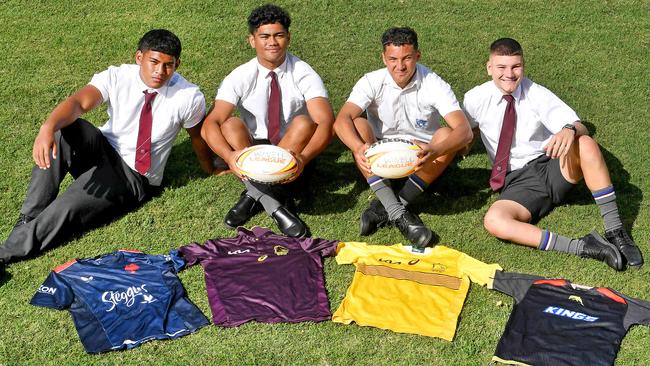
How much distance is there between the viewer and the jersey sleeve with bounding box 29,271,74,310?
18.0 ft

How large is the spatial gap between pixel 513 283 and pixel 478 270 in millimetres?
271

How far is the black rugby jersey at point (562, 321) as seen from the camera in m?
5.03

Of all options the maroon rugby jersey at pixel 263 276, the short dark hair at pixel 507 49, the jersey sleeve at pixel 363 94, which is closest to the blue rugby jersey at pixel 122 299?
the maroon rugby jersey at pixel 263 276

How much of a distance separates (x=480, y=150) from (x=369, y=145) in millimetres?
1770

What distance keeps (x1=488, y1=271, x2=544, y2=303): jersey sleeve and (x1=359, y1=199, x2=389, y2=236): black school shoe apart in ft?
3.73

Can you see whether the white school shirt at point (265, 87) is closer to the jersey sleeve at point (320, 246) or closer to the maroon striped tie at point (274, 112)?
the maroon striped tie at point (274, 112)

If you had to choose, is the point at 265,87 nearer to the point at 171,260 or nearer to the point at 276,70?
the point at 276,70

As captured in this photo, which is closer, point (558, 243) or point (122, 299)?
point (122, 299)

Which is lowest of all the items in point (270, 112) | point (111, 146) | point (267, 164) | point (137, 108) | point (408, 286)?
point (408, 286)

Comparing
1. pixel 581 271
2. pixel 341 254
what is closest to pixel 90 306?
pixel 341 254

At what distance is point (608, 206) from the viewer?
626cm

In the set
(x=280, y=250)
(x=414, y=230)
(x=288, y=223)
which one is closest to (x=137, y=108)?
(x=288, y=223)

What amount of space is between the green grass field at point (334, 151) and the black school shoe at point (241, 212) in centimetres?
9

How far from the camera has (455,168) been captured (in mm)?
7559
